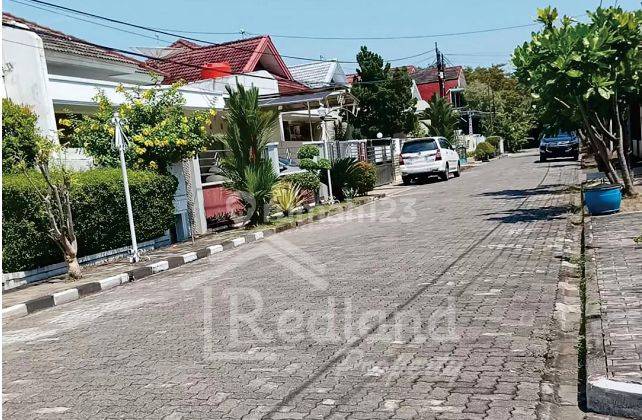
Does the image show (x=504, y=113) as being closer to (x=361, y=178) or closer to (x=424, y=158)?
(x=424, y=158)

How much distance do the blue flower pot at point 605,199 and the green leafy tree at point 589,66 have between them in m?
1.63

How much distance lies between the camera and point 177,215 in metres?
15.1

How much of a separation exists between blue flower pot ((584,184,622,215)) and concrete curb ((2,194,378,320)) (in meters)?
7.26

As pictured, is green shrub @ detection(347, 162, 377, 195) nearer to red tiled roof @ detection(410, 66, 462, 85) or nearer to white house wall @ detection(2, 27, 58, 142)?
white house wall @ detection(2, 27, 58, 142)

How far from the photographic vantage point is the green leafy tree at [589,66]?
12.2 meters

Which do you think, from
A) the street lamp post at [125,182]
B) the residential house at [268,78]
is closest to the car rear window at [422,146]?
the residential house at [268,78]

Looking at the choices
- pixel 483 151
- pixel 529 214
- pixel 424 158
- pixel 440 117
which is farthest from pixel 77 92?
pixel 483 151

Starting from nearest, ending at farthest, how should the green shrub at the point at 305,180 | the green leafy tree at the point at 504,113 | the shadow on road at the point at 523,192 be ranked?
the shadow on road at the point at 523,192 < the green shrub at the point at 305,180 < the green leafy tree at the point at 504,113

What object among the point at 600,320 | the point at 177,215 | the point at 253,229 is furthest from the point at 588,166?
the point at 600,320

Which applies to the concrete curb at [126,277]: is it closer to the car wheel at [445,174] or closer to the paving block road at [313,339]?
the paving block road at [313,339]

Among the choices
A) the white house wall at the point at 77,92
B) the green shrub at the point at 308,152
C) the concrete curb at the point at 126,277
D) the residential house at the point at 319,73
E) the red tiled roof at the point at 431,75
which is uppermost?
the red tiled roof at the point at 431,75

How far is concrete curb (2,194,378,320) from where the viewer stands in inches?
346

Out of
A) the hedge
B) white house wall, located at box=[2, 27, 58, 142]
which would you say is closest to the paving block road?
the hedge

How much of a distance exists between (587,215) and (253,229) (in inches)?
307
